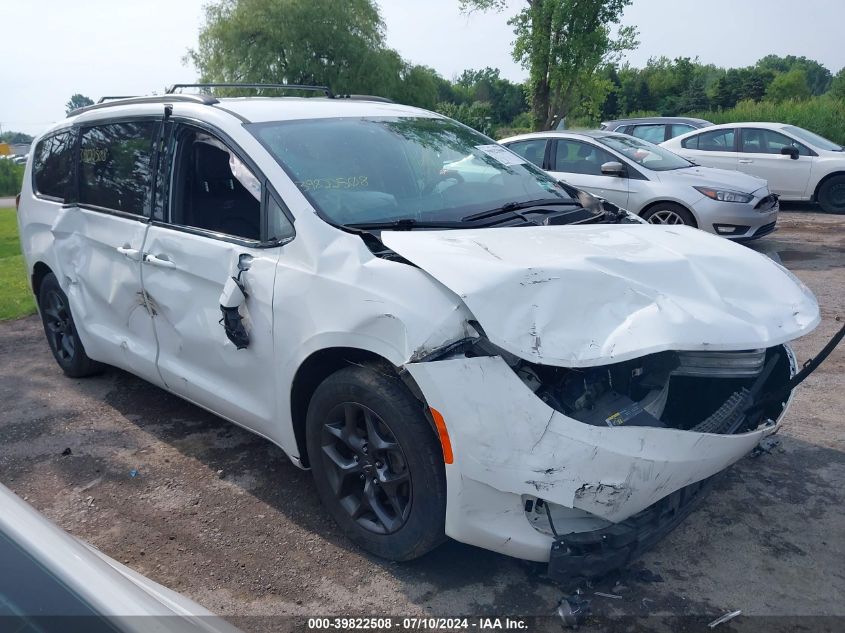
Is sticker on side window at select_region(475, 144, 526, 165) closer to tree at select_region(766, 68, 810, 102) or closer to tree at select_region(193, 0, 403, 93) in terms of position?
tree at select_region(193, 0, 403, 93)

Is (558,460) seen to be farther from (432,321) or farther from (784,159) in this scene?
(784,159)

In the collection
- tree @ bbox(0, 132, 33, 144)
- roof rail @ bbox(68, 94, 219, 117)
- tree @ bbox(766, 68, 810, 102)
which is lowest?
tree @ bbox(0, 132, 33, 144)

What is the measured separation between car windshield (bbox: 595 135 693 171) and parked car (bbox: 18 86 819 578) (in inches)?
206

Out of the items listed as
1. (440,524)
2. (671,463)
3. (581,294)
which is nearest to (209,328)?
(440,524)

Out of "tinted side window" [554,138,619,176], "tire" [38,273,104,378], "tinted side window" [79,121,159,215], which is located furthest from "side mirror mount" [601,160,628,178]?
"tire" [38,273,104,378]

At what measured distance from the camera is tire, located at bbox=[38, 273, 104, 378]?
525 cm

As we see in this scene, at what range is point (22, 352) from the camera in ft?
21.0

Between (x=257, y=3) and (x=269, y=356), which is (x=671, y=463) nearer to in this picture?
(x=269, y=356)

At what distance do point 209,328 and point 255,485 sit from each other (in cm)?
86

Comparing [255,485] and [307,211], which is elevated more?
[307,211]

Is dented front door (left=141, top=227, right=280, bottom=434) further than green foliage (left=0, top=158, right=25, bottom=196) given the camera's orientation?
No

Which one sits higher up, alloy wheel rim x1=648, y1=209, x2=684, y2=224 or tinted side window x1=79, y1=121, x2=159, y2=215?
tinted side window x1=79, y1=121, x2=159, y2=215

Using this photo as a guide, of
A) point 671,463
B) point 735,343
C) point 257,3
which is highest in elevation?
point 257,3

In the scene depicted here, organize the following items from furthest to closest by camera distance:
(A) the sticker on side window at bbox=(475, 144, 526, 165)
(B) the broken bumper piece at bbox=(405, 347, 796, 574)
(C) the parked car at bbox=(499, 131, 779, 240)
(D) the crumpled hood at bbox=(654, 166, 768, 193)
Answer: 1. (D) the crumpled hood at bbox=(654, 166, 768, 193)
2. (C) the parked car at bbox=(499, 131, 779, 240)
3. (A) the sticker on side window at bbox=(475, 144, 526, 165)
4. (B) the broken bumper piece at bbox=(405, 347, 796, 574)
